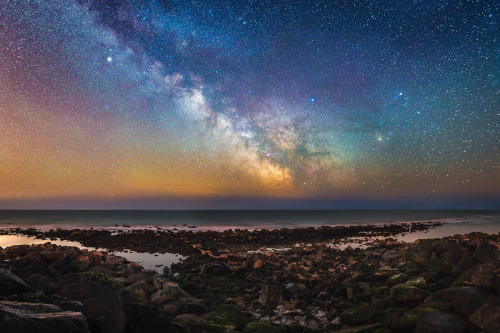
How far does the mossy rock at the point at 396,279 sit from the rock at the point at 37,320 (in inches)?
364

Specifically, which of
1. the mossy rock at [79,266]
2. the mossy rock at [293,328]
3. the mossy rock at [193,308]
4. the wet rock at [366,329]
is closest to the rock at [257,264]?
the mossy rock at [193,308]

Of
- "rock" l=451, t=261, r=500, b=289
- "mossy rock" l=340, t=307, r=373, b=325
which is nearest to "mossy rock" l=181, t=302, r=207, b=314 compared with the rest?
"mossy rock" l=340, t=307, r=373, b=325

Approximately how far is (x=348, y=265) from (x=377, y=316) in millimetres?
6627

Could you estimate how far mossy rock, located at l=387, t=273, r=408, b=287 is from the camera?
991 cm

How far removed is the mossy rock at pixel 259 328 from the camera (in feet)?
23.4

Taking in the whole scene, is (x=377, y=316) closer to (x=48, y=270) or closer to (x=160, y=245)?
(x=48, y=270)

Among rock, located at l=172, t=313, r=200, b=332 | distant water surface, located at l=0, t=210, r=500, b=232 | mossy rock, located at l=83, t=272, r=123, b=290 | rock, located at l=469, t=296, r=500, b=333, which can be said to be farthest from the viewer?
distant water surface, located at l=0, t=210, r=500, b=232

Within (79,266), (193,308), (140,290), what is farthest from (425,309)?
(79,266)

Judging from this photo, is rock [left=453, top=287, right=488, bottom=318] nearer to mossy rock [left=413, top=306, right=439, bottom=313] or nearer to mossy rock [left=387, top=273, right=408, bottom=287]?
mossy rock [left=413, top=306, right=439, bottom=313]

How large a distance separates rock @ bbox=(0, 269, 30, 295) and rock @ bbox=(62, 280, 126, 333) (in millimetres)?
1220

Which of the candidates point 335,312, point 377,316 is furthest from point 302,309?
point 377,316

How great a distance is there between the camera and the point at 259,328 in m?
7.22

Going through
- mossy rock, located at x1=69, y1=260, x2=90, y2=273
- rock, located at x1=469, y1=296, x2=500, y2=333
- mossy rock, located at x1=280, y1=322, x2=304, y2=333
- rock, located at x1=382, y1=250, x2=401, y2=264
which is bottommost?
mossy rock, located at x1=280, y1=322, x2=304, y2=333

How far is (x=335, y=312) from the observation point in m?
8.48
